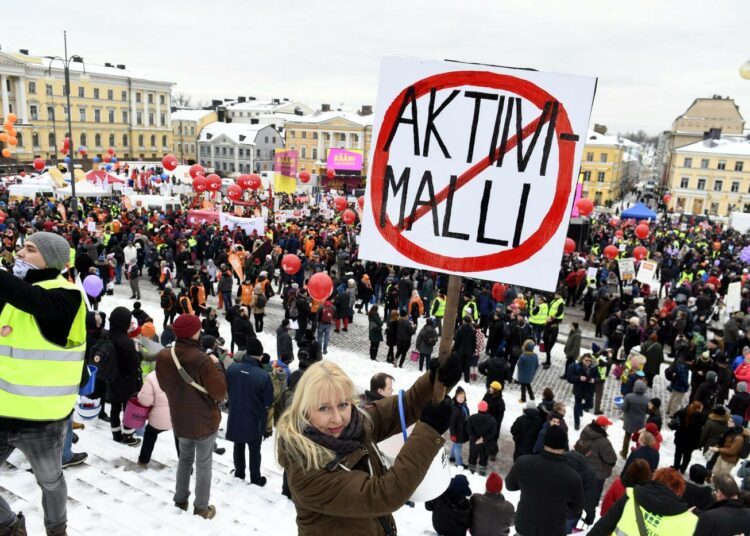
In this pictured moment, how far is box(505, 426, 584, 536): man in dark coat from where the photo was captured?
153 inches

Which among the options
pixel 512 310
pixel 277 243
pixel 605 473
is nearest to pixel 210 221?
pixel 277 243

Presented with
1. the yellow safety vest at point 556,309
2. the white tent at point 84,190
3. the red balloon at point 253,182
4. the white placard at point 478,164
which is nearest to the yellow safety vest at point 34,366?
the white placard at point 478,164

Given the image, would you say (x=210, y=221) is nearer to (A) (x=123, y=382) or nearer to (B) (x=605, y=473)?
(A) (x=123, y=382)

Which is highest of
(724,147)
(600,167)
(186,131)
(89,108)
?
(89,108)

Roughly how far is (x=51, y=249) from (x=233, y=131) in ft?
249

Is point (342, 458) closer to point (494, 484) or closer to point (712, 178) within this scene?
point (494, 484)

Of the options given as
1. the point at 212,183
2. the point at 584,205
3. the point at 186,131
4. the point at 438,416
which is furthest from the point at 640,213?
Result: the point at 186,131

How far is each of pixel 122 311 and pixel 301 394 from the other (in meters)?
3.78

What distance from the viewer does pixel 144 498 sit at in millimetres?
4238

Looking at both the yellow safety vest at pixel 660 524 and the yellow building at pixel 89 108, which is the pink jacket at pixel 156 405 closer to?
the yellow safety vest at pixel 660 524

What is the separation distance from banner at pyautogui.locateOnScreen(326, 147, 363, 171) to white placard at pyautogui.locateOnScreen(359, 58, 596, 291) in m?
48.8

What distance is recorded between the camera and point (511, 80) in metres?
2.62

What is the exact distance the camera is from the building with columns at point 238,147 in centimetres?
7262

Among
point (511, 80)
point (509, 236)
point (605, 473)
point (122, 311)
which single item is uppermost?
point (511, 80)
